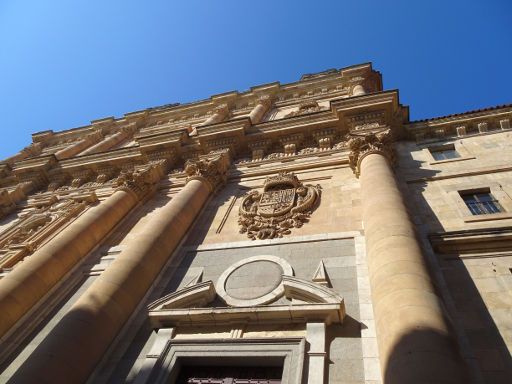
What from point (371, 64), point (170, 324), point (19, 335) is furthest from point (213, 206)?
point (371, 64)

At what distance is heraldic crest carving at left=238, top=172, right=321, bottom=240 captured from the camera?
11859 mm

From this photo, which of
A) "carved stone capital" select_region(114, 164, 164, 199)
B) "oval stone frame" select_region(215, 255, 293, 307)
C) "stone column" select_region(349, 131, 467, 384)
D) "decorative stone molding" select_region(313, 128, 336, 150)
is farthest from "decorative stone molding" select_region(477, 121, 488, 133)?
"carved stone capital" select_region(114, 164, 164, 199)

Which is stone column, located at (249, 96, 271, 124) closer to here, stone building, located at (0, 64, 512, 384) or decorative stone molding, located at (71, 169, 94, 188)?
stone building, located at (0, 64, 512, 384)

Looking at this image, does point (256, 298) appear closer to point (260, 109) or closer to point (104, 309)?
point (104, 309)

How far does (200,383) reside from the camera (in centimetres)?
777

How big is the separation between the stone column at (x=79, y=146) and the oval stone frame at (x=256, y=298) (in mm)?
19983

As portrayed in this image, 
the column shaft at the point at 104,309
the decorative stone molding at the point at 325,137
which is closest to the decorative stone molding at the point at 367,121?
the decorative stone molding at the point at 325,137

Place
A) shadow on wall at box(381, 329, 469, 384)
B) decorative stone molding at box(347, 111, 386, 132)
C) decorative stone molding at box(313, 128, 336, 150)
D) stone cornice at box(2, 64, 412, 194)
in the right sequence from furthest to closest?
decorative stone molding at box(313, 128, 336, 150) → stone cornice at box(2, 64, 412, 194) → decorative stone molding at box(347, 111, 386, 132) → shadow on wall at box(381, 329, 469, 384)

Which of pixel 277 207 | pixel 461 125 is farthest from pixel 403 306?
pixel 461 125

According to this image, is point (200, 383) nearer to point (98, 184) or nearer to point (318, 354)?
point (318, 354)

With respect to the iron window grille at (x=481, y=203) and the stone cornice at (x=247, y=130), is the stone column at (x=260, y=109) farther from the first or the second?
the iron window grille at (x=481, y=203)

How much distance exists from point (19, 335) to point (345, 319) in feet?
30.9

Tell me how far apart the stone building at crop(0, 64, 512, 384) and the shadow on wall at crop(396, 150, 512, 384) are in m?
0.03

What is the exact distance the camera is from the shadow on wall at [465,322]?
6328 mm
